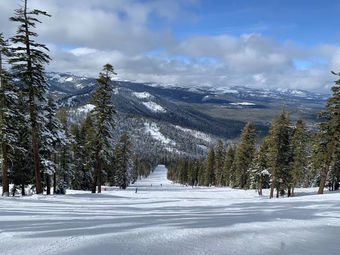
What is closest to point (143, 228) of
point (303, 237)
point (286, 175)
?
point (303, 237)

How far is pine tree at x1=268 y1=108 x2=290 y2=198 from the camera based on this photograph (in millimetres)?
31203

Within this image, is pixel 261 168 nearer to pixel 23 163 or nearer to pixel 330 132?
pixel 330 132

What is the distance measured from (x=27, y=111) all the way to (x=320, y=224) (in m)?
18.8

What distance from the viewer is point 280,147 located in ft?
104

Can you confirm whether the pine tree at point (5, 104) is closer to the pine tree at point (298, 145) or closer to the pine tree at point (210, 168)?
the pine tree at point (298, 145)

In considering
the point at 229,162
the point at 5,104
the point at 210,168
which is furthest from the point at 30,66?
the point at 210,168

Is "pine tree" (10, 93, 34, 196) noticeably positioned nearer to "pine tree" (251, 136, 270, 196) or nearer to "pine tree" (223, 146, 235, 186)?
"pine tree" (251, 136, 270, 196)

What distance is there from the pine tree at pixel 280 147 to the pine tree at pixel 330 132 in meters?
4.97

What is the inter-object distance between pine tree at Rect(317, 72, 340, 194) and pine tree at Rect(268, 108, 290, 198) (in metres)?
4.97

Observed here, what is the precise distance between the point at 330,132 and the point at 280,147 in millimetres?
6641

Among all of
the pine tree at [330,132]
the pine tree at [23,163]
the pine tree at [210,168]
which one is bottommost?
the pine tree at [210,168]

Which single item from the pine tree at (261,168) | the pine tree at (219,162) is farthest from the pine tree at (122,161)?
the pine tree at (219,162)

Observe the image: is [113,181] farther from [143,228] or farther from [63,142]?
[143,228]

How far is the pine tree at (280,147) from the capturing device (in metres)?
31.2
